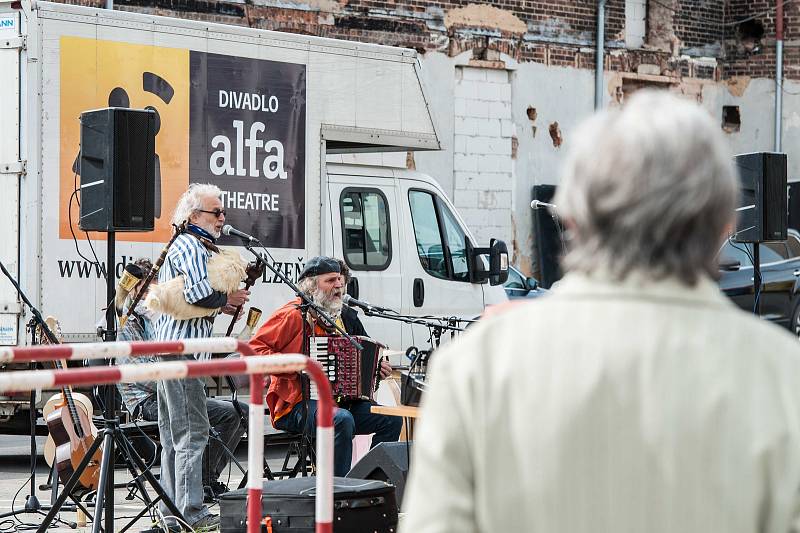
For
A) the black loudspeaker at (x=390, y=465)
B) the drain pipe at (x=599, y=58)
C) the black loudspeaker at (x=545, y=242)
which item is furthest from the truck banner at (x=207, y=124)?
the drain pipe at (x=599, y=58)

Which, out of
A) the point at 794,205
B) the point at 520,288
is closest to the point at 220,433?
the point at 520,288

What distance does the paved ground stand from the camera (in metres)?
7.98

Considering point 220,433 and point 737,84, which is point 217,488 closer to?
point 220,433

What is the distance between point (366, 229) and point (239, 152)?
4.72 feet

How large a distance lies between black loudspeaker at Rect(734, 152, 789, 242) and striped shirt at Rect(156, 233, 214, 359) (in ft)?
15.0

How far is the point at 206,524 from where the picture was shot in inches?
290

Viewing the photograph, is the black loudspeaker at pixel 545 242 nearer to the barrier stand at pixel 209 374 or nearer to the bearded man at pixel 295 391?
the bearded man at pixel 295 391

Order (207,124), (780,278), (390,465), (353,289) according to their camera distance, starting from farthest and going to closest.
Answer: (780,278) < (353,289) < (207,124) < (390,465)

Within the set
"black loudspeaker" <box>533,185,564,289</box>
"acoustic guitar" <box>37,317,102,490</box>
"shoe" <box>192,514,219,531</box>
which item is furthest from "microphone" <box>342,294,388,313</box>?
"black loudspeaker" <box>533,185,564,289</box>

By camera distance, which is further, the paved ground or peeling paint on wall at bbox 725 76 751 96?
peeling paint on wall at bbox 725 76 751 96

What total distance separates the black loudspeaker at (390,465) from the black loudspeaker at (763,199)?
4.19 m

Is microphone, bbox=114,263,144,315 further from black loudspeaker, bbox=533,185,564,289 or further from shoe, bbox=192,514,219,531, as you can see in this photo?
black loudspeaker, bbox=533,185,564,289

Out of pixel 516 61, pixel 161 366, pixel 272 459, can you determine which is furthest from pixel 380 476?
pixel 516 61

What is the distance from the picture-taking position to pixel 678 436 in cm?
186
